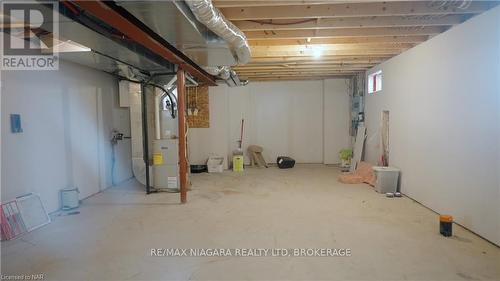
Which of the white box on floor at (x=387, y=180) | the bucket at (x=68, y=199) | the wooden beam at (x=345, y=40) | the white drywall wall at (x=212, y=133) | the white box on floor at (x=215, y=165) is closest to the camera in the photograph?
the wooden beam at (x=345, y=40)

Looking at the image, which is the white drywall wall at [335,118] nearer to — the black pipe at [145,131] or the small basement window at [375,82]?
the small basement window at [375,82]

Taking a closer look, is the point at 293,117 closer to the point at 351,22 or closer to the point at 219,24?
the point at 351,22

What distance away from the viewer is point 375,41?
4047 millimetres

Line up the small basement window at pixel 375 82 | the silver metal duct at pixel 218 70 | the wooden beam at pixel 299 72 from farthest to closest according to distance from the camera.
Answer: the wooden beam at pixel 299 72 < the small basement window at pixel 375 82 < the silver metal duct at pixel 218 70

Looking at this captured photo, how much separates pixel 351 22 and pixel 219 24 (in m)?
1.61

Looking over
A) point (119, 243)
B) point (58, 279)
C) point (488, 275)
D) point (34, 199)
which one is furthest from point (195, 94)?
point (488, 275)

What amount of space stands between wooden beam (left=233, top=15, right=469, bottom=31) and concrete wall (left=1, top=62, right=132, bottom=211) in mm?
2481

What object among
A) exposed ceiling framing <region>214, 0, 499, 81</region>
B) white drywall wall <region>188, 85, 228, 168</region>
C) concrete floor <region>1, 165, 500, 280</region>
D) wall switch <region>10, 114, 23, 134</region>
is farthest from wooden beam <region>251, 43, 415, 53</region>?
wall switch <region>10, 114, 23, 134</region>

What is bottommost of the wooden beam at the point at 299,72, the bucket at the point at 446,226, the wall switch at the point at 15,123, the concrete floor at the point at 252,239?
the concrete floor at the point at 252,239

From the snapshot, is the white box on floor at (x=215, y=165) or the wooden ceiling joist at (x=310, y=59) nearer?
the wooden ceiling joist at (x=310, y=59)

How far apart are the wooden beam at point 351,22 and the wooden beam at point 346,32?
0.94 ft

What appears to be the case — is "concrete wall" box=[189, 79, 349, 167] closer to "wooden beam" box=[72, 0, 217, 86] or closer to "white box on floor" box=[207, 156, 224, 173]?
"white box on floor" box=[207, 156, 224, 173]

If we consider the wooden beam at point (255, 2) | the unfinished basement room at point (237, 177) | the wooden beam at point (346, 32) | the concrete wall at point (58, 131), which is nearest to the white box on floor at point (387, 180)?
the unfinished basement room at point (237, 177)

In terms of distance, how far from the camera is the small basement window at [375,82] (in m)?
5.87
